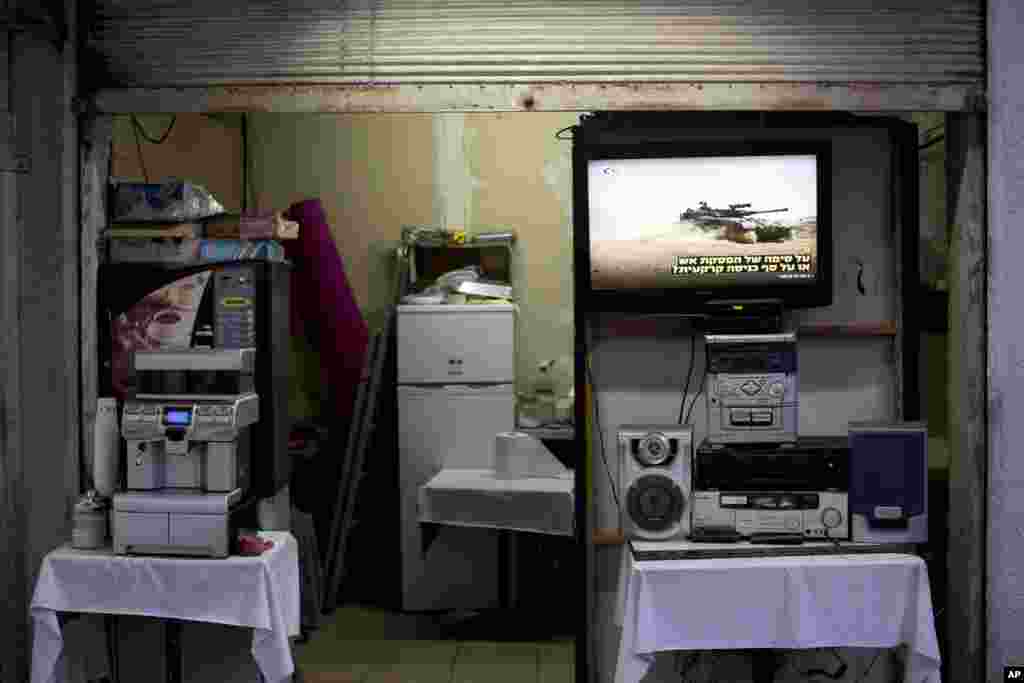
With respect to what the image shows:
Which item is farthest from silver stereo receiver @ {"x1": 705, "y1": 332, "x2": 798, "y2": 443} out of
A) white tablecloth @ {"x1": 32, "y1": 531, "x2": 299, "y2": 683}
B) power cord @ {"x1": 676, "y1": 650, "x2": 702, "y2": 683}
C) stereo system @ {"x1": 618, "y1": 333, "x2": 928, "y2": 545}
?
white tablecloth @ {"x1": 32, "y1": 531, "x2": 299, "y2": 683}

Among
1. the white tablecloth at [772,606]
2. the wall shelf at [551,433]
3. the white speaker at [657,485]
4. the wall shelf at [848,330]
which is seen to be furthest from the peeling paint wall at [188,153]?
the white tablecloth at [772,606]

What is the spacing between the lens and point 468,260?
20.8 feet

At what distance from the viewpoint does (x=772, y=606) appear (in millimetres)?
3316

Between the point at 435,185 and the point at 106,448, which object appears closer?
the point at 106,448

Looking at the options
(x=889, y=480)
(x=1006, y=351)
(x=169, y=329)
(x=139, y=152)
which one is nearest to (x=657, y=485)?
(x=889, y=480)

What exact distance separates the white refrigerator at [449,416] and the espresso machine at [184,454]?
215cm

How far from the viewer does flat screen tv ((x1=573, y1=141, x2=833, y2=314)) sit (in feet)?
12.1

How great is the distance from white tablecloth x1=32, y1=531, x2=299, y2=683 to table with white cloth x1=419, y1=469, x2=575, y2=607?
184 cm

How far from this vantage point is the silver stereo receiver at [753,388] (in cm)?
349

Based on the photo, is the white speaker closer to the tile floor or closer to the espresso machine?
the espresso machine

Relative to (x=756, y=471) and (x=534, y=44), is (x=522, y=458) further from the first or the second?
(x=534, y=44)

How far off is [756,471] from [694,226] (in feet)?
2.95

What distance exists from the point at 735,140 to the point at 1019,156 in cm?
96

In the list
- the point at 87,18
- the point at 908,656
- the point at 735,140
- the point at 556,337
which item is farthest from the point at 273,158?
the point at 908,656
